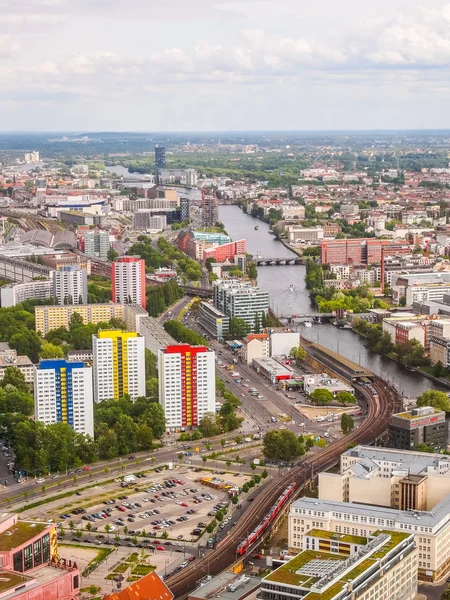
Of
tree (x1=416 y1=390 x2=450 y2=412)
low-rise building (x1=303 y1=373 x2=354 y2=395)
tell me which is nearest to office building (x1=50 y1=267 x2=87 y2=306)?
low-rise building (x1=303 y1=373 x2=354 y2=395)

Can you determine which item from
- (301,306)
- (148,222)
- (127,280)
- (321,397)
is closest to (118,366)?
(321,397)

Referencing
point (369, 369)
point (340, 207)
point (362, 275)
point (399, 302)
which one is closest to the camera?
point (369, 369)

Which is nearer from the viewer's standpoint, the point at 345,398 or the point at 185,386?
the point at 185,386

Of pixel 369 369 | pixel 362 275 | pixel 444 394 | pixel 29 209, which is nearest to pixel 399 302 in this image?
pixel 362 275

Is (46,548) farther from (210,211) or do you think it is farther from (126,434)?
(210,211)

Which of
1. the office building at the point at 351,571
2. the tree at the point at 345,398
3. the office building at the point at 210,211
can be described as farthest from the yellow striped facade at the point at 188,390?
the office building at the point at 210,211

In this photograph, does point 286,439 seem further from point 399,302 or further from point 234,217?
point 234,217
